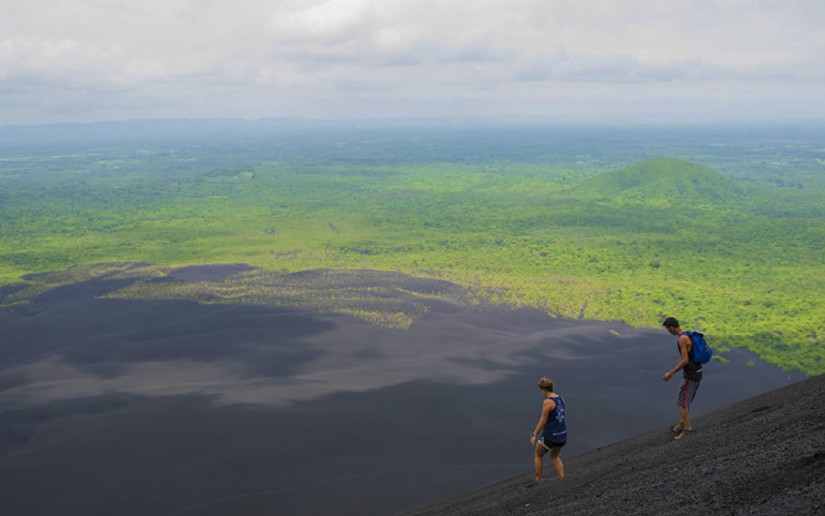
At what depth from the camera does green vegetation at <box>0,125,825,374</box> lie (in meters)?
51.3

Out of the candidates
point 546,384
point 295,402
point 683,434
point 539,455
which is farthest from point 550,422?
point 295,402

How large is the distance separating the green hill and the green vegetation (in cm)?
48

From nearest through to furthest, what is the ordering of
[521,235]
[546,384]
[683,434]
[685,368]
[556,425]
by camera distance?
1. [546,384]
2. [556,425]
3. [685,368]
4. [683,434]
5. [521,235]

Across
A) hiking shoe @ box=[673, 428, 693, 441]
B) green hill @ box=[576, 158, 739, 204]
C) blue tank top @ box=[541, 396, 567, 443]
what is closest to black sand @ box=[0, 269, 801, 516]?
hiking shoe @ box=[673, 428, 693, 441]

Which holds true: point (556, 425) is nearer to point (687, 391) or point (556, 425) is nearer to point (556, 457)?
point (556, 457)

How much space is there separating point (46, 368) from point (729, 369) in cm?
4348

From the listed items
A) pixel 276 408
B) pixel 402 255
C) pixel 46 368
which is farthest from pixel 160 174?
pixel 276 408

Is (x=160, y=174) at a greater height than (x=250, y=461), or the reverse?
(x=160, y=174)

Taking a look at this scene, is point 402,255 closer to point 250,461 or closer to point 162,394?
point 162,394

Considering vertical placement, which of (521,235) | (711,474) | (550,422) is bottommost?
(521,235)

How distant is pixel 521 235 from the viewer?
275ft

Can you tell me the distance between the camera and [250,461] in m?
27.0

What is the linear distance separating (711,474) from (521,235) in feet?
242

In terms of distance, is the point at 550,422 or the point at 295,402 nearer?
the point at 550,422
